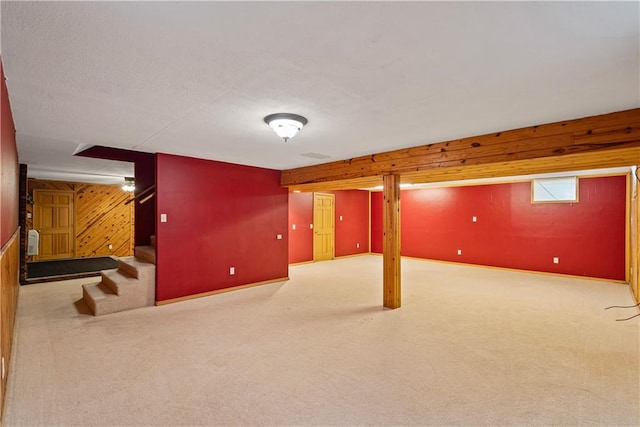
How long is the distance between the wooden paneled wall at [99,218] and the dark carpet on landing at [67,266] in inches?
23.6

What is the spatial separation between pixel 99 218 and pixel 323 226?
667cm

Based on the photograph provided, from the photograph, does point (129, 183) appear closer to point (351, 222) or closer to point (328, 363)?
point (351, 222)

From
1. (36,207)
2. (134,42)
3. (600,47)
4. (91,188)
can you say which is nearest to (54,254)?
(36,207)

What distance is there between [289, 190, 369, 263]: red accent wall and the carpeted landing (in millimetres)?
4391

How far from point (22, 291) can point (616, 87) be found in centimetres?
796

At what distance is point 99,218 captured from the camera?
9.29m

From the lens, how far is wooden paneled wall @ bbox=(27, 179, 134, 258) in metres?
8.94

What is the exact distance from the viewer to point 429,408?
2.15 meters

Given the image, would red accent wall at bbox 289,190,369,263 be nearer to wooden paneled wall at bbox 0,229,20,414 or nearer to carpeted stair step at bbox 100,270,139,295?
carpeted stair step at bbox 100,270,139,295

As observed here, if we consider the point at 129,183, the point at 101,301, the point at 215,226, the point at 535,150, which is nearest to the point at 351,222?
the point at 215,226

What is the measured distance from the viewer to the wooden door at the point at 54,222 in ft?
27.7

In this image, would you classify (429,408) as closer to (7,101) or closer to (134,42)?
(134,42)

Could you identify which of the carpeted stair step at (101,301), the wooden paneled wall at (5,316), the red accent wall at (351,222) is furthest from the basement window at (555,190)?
the wooden paneled wall at (5,316)

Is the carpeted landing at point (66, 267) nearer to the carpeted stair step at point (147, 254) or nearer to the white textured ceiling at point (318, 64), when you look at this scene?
the carpeted stair step at point (147, 254)
